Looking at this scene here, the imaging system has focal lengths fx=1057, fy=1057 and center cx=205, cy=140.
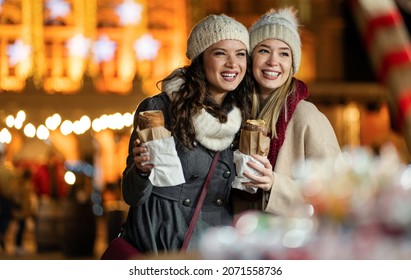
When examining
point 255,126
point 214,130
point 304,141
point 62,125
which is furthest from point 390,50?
point 62,125

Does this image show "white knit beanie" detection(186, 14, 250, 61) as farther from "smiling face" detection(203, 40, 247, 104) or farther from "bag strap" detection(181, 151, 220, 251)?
"bag strap" detection(181, 151, 220, 251)

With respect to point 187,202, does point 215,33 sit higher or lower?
higher

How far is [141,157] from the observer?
3043 mm

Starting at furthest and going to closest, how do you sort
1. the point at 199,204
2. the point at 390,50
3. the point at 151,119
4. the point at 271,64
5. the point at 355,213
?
1. the point at 271,64
2. the point at 199,204
3. the point at 151,119
4. the point at 390,50
5. the point at 355,213

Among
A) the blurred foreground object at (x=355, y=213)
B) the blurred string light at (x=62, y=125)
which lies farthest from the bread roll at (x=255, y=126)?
the blurred string light at (x=62, y=125)

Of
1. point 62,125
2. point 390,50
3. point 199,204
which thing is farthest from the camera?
point 62,125

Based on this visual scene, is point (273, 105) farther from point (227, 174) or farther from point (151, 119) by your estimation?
point (151, 119)

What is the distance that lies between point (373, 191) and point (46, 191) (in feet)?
48.2

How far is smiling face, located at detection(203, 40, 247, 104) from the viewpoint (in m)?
3.20

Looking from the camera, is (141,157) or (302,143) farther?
(302,143)

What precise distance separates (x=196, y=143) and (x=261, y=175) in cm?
28

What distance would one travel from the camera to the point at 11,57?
24516 mm

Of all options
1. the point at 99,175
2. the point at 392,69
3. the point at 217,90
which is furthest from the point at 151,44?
the point at 392,69

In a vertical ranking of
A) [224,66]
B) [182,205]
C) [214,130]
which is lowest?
[182,205]
